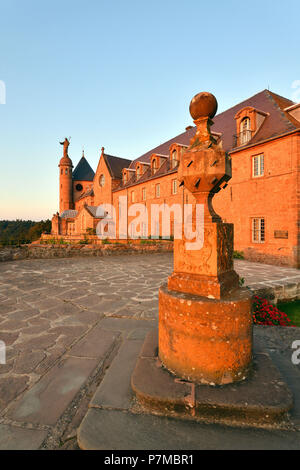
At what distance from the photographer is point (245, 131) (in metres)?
14.4

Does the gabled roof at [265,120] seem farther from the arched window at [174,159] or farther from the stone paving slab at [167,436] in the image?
the stone paving slab at [167,436]

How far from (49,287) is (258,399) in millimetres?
5258

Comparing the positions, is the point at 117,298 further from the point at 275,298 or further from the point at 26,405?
the point at 275,298

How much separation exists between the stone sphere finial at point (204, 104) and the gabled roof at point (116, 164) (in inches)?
1405

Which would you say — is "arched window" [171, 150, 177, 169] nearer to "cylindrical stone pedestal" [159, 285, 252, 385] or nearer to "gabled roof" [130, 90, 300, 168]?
"gabled roof" [130, 90, 300, 168]

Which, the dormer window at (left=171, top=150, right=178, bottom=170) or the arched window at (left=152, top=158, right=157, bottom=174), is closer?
the dormer window at (left=171, top=150, right=178, bottom=170)

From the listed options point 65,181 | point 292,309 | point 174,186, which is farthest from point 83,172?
point 292,309

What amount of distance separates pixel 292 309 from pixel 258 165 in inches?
408

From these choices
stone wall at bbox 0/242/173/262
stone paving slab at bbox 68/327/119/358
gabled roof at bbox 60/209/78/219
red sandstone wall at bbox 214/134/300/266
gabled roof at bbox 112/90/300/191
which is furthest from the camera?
gabled roof at bbox 60/209/78/219

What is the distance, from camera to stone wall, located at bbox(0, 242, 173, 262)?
10.5m

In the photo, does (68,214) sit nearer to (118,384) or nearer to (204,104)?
(204,104)

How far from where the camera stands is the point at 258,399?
1.57 m

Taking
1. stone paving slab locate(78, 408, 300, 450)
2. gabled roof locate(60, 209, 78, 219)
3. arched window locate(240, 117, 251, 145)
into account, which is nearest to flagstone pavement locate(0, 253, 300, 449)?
stone paving slab locate(78, 408, 300, 450)

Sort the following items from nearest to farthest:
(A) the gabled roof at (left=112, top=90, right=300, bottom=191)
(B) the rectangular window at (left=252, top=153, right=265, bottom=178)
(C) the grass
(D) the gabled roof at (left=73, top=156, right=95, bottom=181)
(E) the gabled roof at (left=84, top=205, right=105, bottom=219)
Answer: (C) the grass < (A) the gabled roof at (left=112, top=90, right=300, bottom=191) < (B) the rectangular window at (left=252, top=153, right=265, bottom=178) < (E) the gabled roof at (left=84, top=205, right=105, bottom=219) < (D) the gabled roof at (left=73, top=156, right=95, bottom=181)
